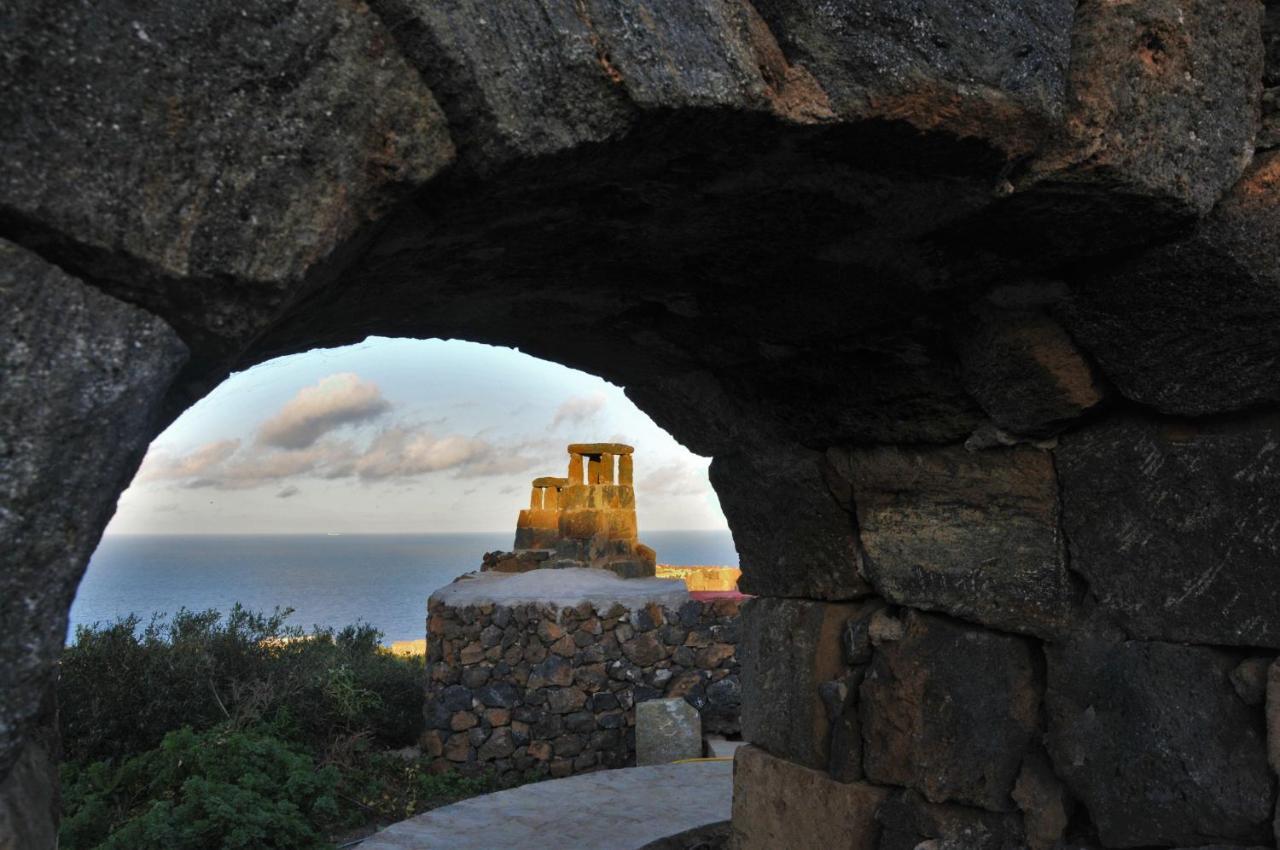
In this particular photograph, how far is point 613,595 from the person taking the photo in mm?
9102

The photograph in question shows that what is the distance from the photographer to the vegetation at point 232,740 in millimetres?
5848

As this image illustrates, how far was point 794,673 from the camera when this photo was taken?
3.28 m

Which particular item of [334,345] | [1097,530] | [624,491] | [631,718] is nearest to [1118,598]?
[1097,530]

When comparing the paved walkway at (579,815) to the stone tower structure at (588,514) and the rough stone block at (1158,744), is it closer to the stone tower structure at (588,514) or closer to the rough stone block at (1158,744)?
the rough stone block at (1158,744)

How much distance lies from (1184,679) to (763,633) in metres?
1.38

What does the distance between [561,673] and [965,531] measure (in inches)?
249

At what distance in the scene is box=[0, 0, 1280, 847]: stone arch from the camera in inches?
51.8

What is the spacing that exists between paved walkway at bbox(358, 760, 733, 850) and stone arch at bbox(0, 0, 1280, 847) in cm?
170

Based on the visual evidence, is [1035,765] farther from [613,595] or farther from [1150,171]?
[613,595]

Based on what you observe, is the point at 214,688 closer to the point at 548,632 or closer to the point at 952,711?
the point at 548,632

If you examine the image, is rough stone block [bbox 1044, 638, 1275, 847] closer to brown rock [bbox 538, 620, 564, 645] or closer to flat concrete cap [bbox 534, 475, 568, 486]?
brown rock [bbox 538, 620, 564, 645]

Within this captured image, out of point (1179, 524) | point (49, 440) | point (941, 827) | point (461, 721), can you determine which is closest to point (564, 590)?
point (461, 721)

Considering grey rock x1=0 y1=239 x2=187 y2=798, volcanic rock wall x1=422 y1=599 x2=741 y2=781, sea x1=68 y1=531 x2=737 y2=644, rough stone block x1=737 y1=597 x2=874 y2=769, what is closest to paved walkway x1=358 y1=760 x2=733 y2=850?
rough stone block x1=737 y1=597 x2=874 y2=769

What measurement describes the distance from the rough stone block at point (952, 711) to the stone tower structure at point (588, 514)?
8.74 meters
